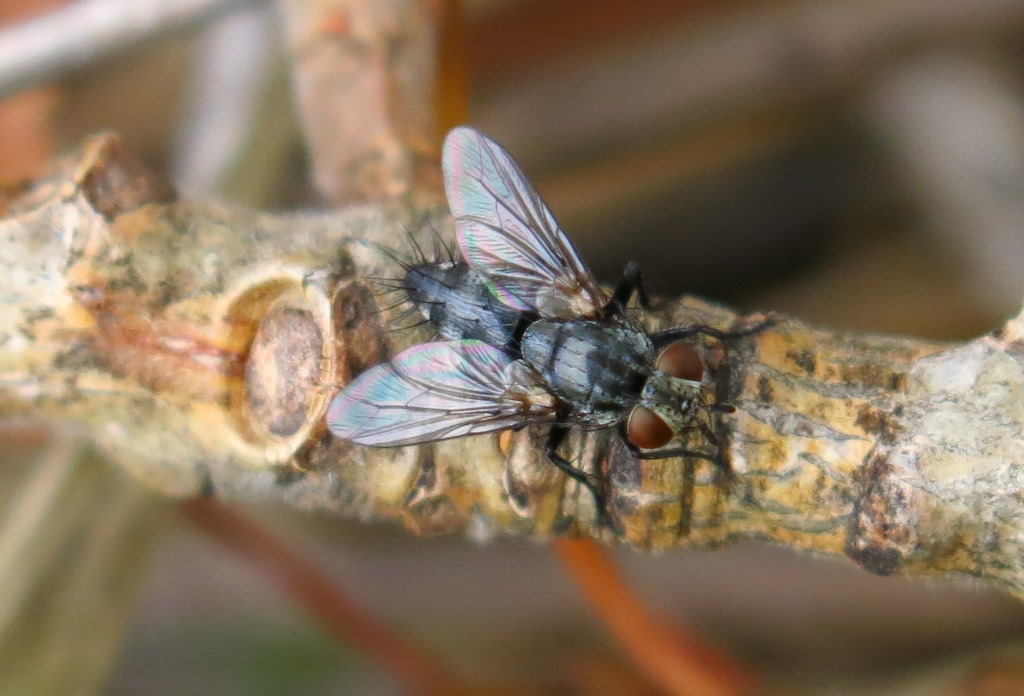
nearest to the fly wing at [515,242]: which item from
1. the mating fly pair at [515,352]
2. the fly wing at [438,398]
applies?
the mating fly pair at [515,352]

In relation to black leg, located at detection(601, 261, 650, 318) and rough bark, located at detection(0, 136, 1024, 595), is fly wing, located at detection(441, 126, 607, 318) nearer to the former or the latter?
black leg, located at detection(601, 261, 650, 318)

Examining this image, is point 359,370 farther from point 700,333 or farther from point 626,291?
point 626,291

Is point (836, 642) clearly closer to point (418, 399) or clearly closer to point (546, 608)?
point (546, 608)

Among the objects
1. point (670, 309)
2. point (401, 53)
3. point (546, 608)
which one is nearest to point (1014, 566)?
point (670, 309)

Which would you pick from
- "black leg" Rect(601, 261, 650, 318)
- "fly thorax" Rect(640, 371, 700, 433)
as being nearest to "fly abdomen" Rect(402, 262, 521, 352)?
"black leg" Rect(601, 261, 650, 318)

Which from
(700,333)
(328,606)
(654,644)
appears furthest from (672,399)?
(328,606)

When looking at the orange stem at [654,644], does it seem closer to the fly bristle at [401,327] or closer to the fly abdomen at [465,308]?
the fly abdomen at [465,308]
